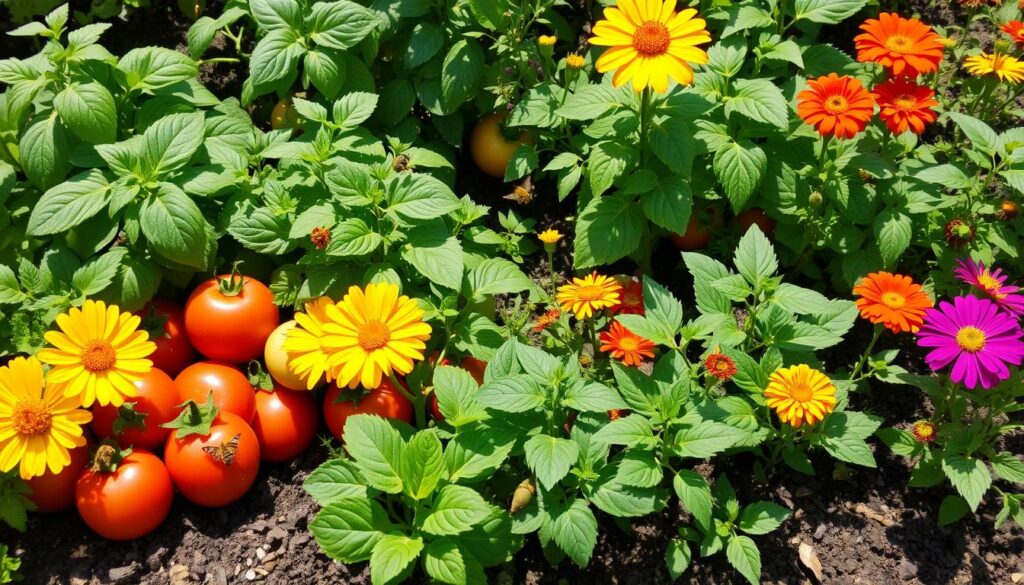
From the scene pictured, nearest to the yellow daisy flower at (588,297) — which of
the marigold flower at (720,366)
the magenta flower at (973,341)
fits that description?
the marigold flower at (720,366)

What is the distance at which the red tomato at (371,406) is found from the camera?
2.62 metres

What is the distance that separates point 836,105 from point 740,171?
1.16 feet

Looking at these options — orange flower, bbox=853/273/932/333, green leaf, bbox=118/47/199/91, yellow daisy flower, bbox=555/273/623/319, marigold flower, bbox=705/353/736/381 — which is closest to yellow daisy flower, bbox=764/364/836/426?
marigold flower, bbox=705/353/736/381

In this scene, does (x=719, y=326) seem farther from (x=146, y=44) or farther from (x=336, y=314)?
(x=146, y=44)

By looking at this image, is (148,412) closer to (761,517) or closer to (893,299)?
(761,517)

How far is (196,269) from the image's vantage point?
2.88 meters

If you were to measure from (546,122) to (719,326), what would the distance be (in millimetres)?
1018

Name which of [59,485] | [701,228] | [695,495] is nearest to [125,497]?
[59,485]

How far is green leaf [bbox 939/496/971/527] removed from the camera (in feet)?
8.30

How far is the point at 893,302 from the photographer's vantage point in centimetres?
243

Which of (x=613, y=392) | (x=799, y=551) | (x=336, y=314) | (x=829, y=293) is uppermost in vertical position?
(x=336, y=314)

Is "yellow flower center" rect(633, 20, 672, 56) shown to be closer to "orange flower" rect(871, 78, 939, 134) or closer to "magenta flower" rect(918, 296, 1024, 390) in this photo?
"orange flower" rect(871, 78, 939, 134)

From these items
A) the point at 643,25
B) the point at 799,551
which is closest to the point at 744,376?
the point at 799,551

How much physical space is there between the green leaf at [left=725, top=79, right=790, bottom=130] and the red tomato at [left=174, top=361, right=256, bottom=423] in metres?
1.79
